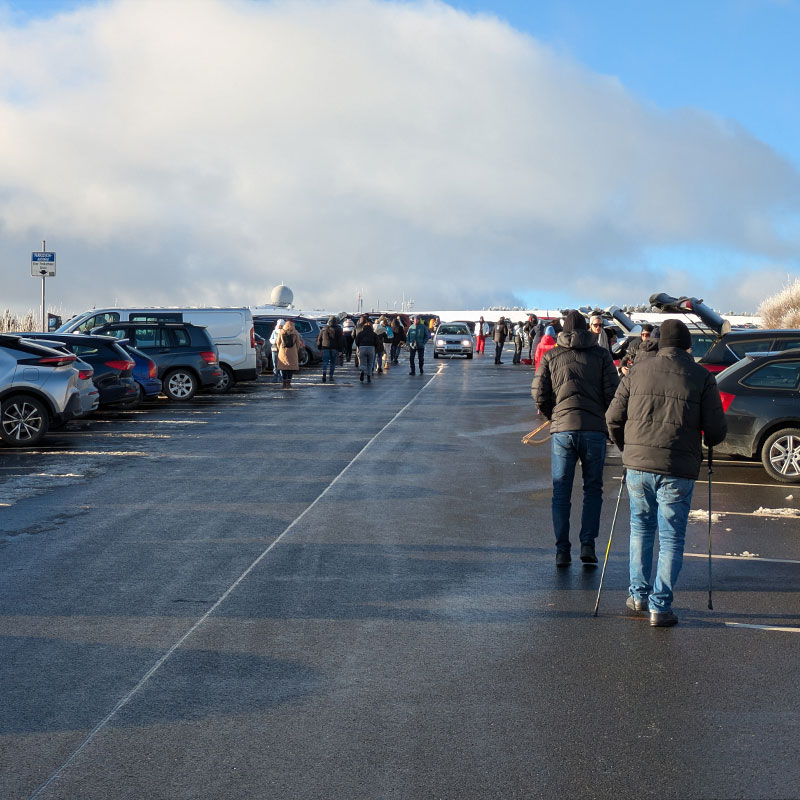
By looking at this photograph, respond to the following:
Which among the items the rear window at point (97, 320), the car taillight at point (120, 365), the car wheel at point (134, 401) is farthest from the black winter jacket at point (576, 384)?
the rear window at point (97, 320)

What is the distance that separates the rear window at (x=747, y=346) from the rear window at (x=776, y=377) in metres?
2.69

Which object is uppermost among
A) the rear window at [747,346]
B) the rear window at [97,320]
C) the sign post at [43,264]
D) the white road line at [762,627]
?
the sign post at [43,264]

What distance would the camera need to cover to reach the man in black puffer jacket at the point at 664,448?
660 cm

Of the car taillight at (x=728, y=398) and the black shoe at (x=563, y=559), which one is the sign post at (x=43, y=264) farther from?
the black shoe at (x=563, y=559)

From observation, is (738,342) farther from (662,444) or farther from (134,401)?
(134,401)

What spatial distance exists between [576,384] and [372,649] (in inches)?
125

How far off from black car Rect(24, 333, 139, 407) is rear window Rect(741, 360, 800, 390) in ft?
37.0

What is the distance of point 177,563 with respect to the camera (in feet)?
26.4

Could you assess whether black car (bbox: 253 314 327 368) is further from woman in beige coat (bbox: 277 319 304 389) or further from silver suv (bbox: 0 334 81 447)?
silver suv (bbox: 0 334 81 447)

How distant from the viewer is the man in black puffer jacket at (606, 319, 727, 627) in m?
6.60

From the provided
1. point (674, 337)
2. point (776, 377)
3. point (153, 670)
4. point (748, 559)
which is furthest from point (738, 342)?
point (153, 670)

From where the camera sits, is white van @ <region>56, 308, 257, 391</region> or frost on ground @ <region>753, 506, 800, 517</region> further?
white van @ <region>56, 308, 257, 391</region>

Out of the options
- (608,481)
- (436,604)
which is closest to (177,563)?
(436,604)

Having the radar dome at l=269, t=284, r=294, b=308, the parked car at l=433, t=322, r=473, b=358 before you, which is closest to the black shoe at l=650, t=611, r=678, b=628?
the parked car at l=433, t=322, r=473, b=358
